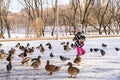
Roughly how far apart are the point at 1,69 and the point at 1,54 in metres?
2.57

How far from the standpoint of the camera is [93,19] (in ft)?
199

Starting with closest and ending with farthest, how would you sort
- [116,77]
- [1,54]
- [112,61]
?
1. [116,77]
2. [112,61]
3. [1,54]

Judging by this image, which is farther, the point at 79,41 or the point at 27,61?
the point at 79,41

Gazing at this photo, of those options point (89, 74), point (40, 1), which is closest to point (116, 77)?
point (89, 74)

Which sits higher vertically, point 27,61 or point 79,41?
point 79,41

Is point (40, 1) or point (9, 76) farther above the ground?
point (40, 1)

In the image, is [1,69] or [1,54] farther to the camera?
[1,54]

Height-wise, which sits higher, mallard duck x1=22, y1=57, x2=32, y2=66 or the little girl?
the little girl

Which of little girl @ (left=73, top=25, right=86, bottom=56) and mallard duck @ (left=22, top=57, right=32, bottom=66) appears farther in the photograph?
little girl @ (left=73, top=25, right=86, bottom=56)

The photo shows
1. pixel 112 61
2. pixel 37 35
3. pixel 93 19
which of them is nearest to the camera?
pixel 112 61

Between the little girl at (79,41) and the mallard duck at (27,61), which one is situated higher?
the little girl at (79,41)

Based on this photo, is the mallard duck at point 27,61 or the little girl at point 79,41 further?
the little girl at point 79,41

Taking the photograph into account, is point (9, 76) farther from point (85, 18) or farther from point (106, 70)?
point (85, 18)

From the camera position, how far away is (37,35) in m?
37.6
